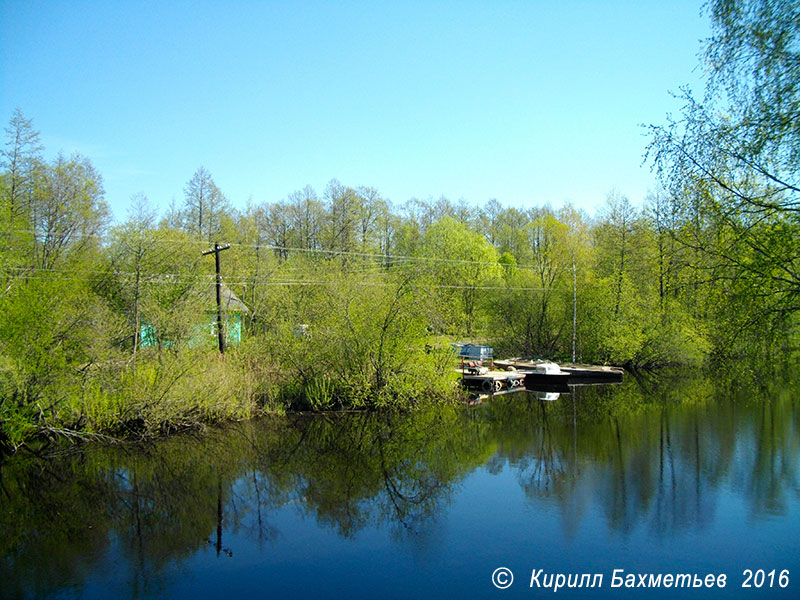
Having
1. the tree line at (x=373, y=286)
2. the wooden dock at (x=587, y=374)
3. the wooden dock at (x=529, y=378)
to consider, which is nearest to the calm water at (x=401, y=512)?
the tree line at (x=373, y=286)

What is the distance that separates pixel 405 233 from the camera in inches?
1977

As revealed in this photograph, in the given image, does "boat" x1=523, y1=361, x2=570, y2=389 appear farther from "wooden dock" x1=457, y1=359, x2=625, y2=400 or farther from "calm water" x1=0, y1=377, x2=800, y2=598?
"calm water" x1=0, y1=377, x2=800, y2=598

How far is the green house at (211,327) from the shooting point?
18672 mm

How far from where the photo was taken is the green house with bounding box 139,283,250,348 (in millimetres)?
18672

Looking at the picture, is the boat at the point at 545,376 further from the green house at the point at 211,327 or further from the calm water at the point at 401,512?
the green house at the point at 211,327

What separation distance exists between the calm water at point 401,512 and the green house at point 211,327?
3.58m

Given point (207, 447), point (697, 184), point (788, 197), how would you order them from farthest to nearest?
1. point (207, 447)
2. point (697, 184)
3. point (788, 197)

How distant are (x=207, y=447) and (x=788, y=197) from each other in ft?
47.3

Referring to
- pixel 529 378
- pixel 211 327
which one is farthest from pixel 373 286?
pixel 529 378

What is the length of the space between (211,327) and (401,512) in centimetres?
1185

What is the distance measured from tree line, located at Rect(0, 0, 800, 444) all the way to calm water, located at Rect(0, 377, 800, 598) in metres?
2.20

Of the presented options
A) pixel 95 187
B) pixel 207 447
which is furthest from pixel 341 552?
pixel 95 187

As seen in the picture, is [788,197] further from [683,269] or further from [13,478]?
[13,478]

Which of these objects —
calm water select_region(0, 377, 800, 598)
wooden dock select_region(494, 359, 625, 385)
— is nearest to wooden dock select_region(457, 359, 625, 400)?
wooden dock select_region(494, 359, 625, 385)
